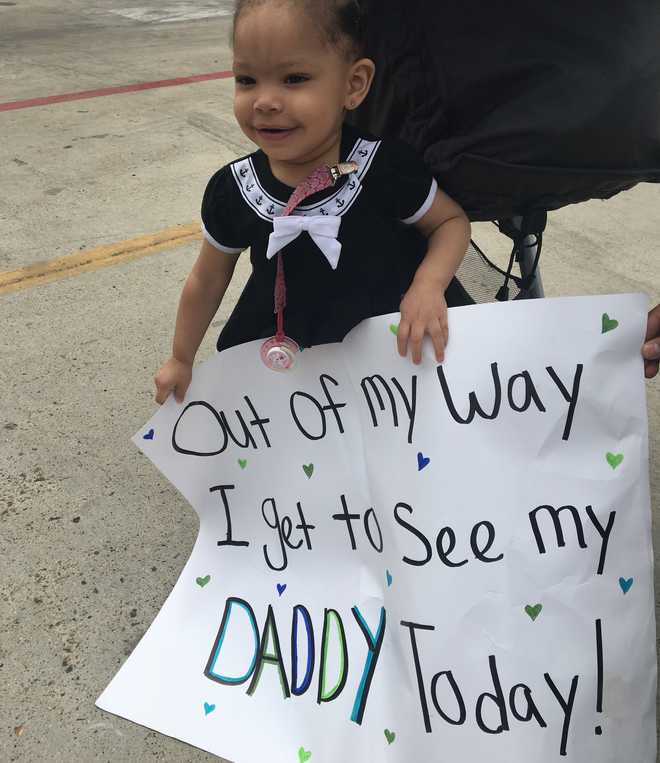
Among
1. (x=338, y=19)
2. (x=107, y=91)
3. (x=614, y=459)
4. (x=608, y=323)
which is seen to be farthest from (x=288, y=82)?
(x=107, y=91)

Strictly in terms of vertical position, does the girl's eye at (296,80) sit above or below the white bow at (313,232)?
above

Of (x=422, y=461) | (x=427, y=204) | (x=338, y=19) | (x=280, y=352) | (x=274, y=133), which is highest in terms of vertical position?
(x=338, y=19)

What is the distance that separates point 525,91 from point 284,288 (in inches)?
19.0

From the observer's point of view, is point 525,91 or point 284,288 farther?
point 284,288

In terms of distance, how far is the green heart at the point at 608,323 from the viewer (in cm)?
125

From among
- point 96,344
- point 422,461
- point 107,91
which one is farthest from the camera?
point 107,91

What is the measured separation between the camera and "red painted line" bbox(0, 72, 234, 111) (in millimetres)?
5223

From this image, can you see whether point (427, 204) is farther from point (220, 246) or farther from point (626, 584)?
point (626, 584)

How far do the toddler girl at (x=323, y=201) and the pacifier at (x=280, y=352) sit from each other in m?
0.03

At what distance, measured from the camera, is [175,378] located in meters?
1.57

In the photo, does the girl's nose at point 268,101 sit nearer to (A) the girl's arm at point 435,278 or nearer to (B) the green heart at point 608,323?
(A) the girl's arm at point 435,278

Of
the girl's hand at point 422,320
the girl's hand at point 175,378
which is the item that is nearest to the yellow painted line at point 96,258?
the girl's hand at point 175,378

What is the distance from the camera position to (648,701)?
1.26 metres

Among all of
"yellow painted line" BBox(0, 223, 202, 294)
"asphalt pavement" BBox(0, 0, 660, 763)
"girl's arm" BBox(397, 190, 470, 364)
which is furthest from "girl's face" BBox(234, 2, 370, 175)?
"yellow painted line" BBox(0, 223, 202, 294)
